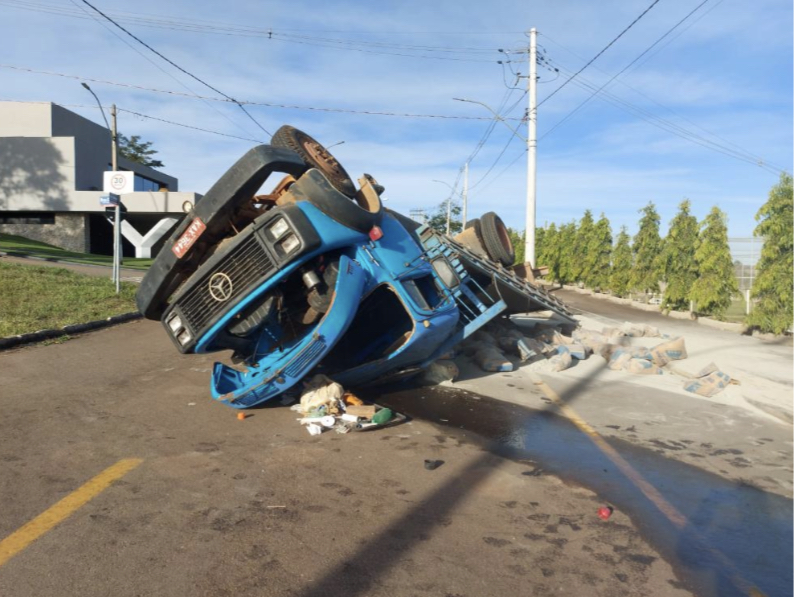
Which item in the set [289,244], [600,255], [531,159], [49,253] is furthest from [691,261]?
[49,253]

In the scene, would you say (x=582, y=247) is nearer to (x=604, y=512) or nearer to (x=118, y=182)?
(x=118, y=182)

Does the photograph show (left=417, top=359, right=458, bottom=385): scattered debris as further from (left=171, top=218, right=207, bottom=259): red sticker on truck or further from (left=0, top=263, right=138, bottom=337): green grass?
(left=0, top=263, right=138, bottom=337): green grass

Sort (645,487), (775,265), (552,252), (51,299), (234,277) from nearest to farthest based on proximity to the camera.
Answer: (645,487)
(234,277)
(51,299)
(775,265)
(552,252)

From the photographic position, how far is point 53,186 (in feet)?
112

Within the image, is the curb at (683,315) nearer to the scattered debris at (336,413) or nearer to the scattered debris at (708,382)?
the scattered debris at (708,382)

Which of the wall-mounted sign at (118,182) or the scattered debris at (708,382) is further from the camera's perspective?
the wall-mounted sign at (118,182)

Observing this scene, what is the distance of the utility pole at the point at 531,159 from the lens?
2114 centimetres

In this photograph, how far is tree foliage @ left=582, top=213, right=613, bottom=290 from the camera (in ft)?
102

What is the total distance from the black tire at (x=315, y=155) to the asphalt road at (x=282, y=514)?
2511 mm

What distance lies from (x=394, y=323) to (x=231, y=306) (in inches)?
110

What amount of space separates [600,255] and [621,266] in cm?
317

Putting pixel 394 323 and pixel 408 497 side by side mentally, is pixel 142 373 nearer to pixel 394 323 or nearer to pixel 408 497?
pixel 394 323

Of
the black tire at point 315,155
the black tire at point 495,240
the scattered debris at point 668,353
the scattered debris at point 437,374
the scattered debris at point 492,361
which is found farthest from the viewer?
the black tire at point 495,240

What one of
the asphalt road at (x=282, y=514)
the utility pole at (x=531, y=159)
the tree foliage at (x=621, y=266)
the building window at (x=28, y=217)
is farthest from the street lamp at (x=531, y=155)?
the building window at (x=28, y=217)
